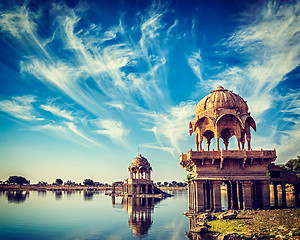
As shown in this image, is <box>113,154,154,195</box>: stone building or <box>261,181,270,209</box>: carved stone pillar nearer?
<box>261,181,270,209</box>: carved stone pillar

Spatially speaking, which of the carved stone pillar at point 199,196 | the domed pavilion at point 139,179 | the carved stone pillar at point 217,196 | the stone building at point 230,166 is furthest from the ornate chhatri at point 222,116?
the domed pavilion at point 139,179

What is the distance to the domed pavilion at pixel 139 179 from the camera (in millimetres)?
77231

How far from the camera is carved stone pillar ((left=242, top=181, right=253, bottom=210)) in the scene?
92.3 ft

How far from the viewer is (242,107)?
3141cm

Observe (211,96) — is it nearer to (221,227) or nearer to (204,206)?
(204,206)

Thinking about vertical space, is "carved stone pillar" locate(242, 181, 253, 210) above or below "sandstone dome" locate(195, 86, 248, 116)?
below

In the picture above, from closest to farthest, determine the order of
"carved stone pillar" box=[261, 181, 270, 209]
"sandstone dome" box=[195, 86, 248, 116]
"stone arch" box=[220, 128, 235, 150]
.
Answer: "carved stone pillar" box=[261, 181, 270, 209]
"sandstone dome" box=[195, 86, 248, 116]
"stone arch" box=[220, 128, 235, 150]

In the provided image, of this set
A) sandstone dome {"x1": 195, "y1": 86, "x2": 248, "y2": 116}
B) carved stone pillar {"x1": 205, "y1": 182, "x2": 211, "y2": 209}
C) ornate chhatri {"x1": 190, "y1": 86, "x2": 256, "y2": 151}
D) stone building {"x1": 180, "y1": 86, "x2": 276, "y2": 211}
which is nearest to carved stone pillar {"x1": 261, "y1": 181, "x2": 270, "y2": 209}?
stone building {"x1": 180, "y1": 86, "x2": 276, "y2": 211}

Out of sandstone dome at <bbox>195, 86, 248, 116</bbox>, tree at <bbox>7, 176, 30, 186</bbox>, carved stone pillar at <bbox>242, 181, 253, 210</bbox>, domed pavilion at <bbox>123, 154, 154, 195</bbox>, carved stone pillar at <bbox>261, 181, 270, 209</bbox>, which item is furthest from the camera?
tree at <bbox>7, 176, 30, 186</bbox>

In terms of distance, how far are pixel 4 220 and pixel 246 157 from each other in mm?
30817

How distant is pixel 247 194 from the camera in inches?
1118

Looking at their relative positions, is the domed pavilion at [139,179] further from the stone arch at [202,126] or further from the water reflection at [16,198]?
the stone arch at [202,126]

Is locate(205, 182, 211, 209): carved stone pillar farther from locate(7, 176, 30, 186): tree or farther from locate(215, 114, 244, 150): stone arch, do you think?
locate(7, 176, 30, 186): tree

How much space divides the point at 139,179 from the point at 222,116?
52074 millimetres
